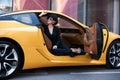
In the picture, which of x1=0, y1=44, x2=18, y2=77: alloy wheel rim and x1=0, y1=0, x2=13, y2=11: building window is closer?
x1=0, y1=44, x2=18, y2=77: alloy wheel rim

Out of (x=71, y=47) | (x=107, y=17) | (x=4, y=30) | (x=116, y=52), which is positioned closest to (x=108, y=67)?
(x=116, y=52)

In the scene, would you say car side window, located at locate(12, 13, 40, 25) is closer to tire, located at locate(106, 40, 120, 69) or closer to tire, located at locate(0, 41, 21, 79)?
A: tire, located at locate(0, 41, 21, 79)

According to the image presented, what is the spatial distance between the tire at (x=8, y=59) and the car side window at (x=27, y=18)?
25.3 inches

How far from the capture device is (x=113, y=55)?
8.77 meters

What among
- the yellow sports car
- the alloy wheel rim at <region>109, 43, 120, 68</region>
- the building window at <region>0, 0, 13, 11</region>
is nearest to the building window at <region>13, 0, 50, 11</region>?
the building window at <region>0, 0, 13, 11</region>

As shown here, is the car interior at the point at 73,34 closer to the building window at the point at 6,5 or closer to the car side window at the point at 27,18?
the car side window at the point at 27,18

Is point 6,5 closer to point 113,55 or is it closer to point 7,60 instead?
point 113,55

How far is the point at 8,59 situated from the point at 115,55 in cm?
269

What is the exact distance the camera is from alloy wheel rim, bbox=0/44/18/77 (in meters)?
7.24

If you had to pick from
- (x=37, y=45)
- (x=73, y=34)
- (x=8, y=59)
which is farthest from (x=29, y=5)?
(x=8, y=59)

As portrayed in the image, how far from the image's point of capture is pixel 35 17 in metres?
7.91

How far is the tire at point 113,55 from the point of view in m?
8.65

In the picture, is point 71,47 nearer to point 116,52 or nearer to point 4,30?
point 116,52

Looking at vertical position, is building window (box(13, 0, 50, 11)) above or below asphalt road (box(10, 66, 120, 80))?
above
